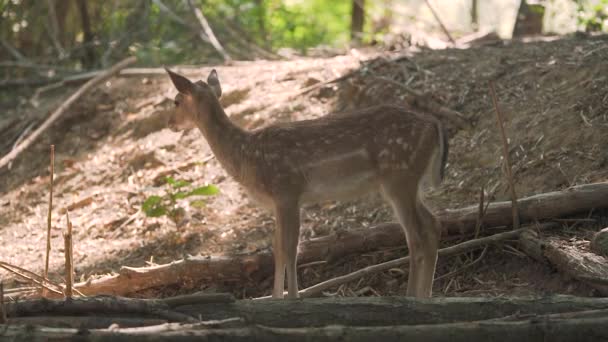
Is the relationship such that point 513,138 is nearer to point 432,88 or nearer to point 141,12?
point 432,88

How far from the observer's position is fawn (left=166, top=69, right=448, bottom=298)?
20.2 feet

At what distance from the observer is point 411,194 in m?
6.10

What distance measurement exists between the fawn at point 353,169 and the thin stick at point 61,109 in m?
5.24

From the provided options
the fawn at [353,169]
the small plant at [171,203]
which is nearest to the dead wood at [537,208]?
the fawn at [353,169]

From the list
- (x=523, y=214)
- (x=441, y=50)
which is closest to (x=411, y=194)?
(x=523, y=214)

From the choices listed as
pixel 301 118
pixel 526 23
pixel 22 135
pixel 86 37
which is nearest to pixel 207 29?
pixel 86 37

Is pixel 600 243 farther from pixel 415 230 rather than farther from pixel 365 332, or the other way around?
pixel 365 332

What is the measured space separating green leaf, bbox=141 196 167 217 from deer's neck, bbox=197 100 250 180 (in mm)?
1534

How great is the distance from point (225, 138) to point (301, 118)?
2.91 m

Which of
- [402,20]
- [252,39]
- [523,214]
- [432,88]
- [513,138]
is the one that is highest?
[402,20]

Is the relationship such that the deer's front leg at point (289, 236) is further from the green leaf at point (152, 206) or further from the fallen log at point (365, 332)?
the green leaf at point (152, 206)

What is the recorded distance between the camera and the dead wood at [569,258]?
5.55 m

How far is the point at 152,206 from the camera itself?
8.65 metres

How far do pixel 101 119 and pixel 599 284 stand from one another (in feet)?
27.1
